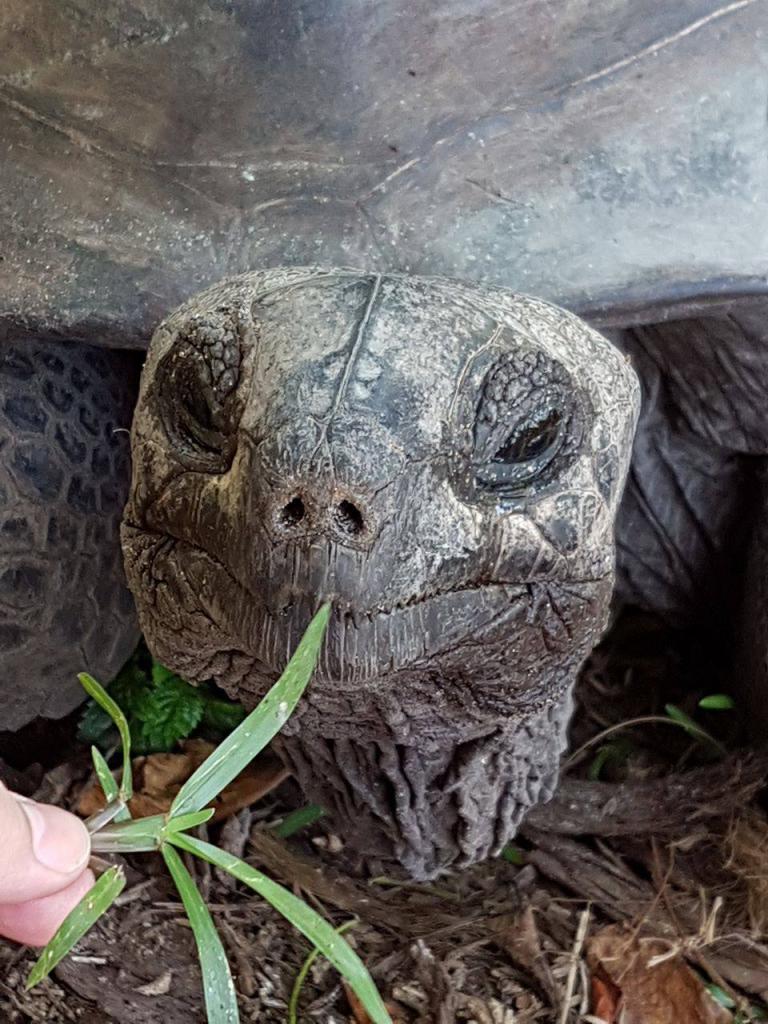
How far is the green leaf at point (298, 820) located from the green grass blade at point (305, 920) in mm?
1003

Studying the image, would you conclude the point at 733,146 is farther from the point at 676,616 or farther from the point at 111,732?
the point at 111,732

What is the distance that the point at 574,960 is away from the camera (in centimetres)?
177

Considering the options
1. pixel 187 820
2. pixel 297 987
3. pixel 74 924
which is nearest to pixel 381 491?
pixel 187 820

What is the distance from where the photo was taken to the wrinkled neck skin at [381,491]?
1044 mm

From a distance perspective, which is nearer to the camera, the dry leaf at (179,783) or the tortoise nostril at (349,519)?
the tortoise nostril at (349,519)

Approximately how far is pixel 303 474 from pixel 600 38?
0.84 meters

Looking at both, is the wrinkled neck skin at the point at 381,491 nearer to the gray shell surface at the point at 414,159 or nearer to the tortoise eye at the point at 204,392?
the tortoise eye at the point at 204,392

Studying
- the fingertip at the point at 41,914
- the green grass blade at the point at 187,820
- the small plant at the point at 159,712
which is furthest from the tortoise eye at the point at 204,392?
the small plant at the point at 159,712

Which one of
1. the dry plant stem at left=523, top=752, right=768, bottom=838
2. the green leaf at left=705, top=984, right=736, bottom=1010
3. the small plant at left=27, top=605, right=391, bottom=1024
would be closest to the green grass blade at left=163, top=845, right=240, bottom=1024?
the small plant at left=27, top=605, right=391, bottom=1024

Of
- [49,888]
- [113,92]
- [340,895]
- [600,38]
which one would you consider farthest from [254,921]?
[600,38]

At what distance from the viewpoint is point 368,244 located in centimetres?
142

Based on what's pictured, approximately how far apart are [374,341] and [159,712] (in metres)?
1.14

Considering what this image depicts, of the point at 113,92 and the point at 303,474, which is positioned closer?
the point at 303,474

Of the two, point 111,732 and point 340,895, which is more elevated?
point 111,732
